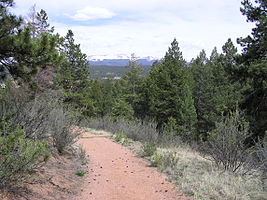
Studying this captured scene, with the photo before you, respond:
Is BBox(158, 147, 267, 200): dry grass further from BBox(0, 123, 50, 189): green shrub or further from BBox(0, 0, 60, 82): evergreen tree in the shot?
BBox(0, 0, 60, 82): evergreen tree

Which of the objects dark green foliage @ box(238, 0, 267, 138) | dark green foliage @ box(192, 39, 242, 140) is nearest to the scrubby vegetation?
dark green foliage @ box(238, 0, 267, 138)

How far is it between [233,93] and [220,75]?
3828 millimetres

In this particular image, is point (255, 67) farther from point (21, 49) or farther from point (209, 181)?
point (21, 49)

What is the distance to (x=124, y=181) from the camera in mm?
7949

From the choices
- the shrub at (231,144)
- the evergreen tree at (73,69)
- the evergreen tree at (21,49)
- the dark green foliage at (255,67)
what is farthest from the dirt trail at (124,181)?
the evergreen tree at (73,69)

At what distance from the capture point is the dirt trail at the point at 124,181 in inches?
266

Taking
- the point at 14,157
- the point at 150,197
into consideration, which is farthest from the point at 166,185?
the point at 14,157

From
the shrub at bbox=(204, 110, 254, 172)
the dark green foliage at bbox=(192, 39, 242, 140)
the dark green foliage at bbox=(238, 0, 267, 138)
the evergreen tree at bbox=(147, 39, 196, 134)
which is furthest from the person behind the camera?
the dark green foliage at bbox=(192, 39, 242, 140)

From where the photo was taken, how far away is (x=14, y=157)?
5.29 m

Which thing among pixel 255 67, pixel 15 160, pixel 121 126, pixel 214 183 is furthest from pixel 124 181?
pixel 121 126

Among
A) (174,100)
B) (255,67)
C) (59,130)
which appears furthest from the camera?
(174,100)

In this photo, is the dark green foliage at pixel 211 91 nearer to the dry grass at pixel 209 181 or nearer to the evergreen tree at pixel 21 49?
the dry grass at pixel 209 181

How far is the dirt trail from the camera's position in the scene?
6.75m

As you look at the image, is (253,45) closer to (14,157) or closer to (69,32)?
(14,157)
